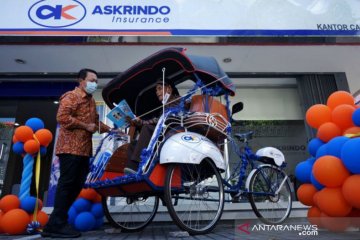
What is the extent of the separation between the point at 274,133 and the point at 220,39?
2.70 meters

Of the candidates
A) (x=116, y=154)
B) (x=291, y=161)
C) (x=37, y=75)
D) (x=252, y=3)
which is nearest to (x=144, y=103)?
(x=116, y=154)

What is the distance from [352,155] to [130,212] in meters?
2.48

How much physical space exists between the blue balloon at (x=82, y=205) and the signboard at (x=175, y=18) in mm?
2758

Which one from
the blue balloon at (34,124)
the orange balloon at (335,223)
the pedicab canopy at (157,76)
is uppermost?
the pedicab canopy at (157,76)

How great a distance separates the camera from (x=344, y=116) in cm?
304

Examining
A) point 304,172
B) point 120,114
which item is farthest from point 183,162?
point 304,172

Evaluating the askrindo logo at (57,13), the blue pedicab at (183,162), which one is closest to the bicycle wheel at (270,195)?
the blue pedicab at (183,162)

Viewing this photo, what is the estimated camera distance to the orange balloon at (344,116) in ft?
9.93

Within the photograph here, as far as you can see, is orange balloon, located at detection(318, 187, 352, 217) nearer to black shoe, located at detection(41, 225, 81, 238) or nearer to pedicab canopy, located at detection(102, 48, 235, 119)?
pedicab canopy, located at detection(102, 48, 235, 119)

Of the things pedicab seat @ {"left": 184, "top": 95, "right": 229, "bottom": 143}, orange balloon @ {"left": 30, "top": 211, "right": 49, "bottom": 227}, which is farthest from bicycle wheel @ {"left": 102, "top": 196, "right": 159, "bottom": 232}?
pedicab seat @ {"left": 184, "top": 95, "right": 229, "bottom": 143}

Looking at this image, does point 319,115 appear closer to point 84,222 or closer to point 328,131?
point 328,131

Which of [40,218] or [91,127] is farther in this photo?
[40,218]

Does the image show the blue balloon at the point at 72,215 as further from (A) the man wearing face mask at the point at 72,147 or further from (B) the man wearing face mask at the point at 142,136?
(B) the man wearing face mask at the point at 142,136

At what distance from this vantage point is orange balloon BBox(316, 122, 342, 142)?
10.3 ft
